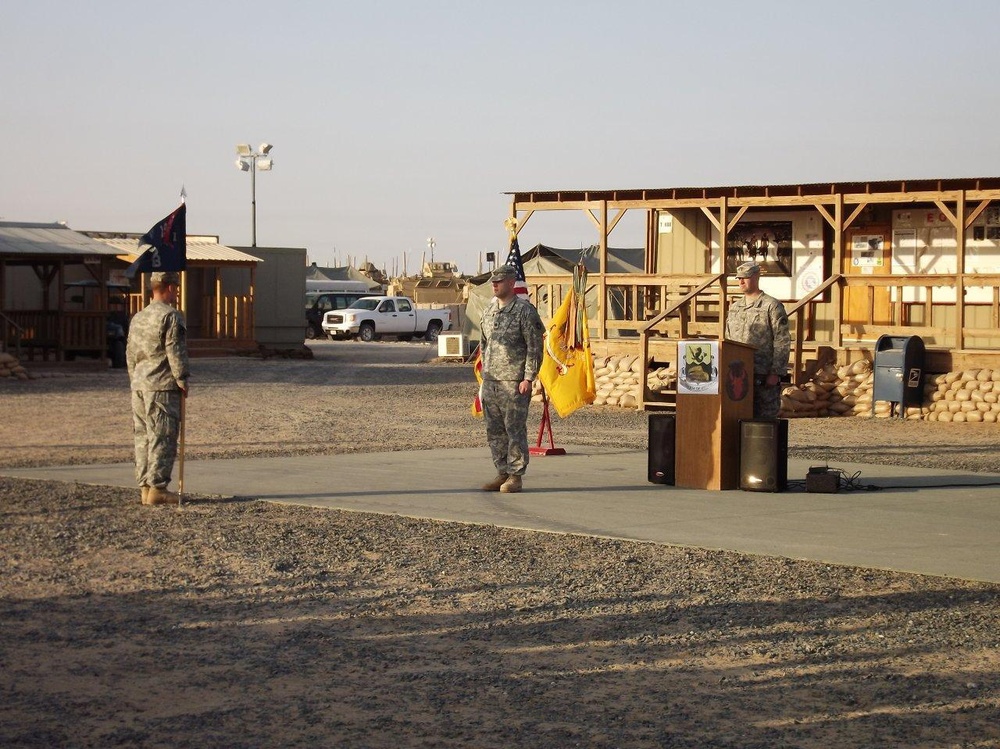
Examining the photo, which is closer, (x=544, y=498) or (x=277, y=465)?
(x=544, y=498)

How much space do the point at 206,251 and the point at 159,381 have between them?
29.1 meters

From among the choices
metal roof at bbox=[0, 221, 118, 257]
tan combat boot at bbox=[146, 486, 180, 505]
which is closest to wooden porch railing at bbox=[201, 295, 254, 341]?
metal roof at bbox=[0, 221, 118, 257]

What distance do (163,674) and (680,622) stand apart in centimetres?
234

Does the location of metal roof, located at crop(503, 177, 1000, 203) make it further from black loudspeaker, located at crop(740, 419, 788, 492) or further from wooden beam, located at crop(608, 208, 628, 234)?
black loudspeaker, located at crop(740, 419, 788, 492)

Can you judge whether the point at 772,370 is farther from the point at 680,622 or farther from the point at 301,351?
the point at 301,351

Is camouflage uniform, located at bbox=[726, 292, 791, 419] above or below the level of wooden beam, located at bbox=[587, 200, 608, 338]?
below

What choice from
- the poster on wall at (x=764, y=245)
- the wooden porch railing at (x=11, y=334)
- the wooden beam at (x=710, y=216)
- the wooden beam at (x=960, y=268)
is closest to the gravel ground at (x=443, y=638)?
the wooden beam at (x=960, y=268)

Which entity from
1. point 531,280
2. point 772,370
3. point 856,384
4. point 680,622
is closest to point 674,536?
point 680,622

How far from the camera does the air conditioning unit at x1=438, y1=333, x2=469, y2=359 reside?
36.9 meters


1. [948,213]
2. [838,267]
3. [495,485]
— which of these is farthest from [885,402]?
[495,485]

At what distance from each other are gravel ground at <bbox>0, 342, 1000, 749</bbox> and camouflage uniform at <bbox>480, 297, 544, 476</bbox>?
1.63 meters

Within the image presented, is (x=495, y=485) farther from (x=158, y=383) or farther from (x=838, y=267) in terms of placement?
(x=838, y=267)

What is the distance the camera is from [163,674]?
5.79 m

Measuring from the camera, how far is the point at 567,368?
15.3 metres
